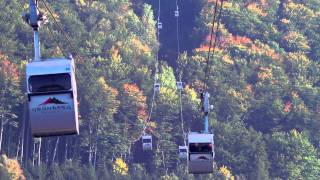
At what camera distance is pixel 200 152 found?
56906mm

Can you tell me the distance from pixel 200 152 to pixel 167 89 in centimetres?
6794

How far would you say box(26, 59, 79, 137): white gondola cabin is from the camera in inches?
1585

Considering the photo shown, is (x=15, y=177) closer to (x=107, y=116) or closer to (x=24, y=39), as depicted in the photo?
(x=107, y=116)

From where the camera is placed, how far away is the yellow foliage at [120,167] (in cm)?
10881

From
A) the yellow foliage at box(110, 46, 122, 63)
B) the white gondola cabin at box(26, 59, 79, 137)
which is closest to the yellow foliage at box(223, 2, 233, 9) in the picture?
the yellow foliage at box(110, 46, 122, 63)

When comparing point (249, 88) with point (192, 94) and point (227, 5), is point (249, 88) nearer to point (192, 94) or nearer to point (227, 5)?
point (192, 94)

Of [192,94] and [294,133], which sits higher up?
[192,94]

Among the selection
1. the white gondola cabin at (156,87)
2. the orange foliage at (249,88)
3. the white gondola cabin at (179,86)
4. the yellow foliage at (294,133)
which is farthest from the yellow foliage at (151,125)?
the orange foliage at (249,88)

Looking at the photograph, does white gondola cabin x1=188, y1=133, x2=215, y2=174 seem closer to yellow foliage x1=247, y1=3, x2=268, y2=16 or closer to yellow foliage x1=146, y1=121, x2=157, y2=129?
yellow foliage x1=146, y1=121, x2=157, y2=129

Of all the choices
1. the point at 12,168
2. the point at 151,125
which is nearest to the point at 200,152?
the point at 12,168

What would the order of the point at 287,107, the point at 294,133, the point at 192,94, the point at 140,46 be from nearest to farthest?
the point at 294,133
the point at 192,94
the point at 287,107
the point at 140,46

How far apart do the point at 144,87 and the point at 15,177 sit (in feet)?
101

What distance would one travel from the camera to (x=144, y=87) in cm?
12681

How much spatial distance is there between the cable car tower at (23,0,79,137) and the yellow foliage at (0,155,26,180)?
195 ft
